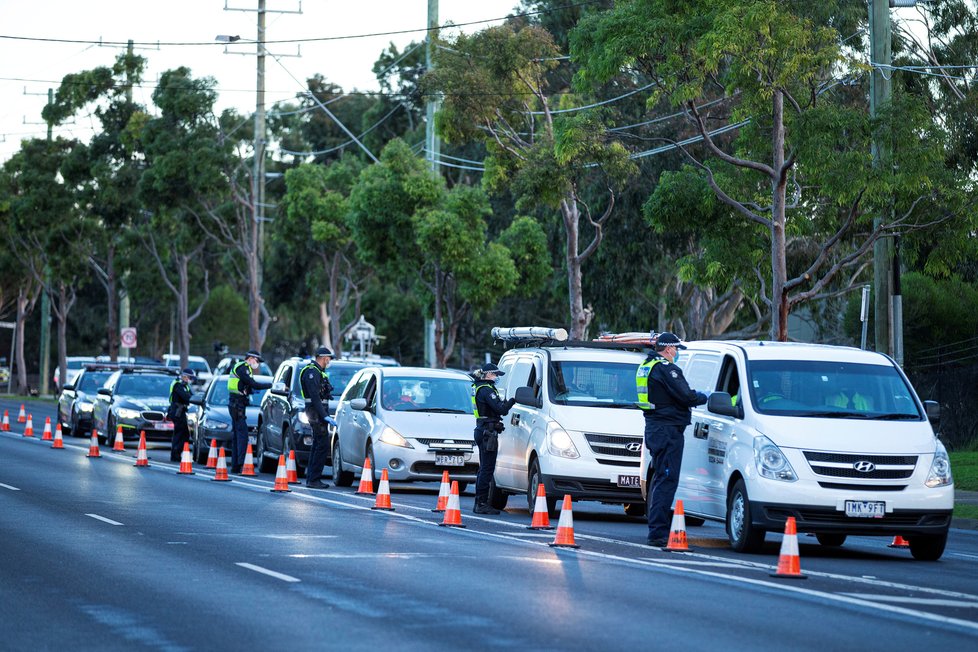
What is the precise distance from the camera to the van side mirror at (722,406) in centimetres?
1520

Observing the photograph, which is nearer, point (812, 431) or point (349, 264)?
point (812, 431)

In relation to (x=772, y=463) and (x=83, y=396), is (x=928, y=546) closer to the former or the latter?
(x=772, y=463)

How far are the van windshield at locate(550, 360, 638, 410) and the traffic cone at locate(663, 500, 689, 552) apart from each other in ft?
13.4

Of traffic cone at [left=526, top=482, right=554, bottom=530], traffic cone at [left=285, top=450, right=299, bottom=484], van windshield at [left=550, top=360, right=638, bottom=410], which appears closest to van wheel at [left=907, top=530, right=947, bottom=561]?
traffic cone at [left=526, top=482, right=554, bottom=530]

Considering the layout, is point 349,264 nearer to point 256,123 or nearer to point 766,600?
point 256,123

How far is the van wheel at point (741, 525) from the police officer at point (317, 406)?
29.6ft

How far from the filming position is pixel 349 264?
184ft

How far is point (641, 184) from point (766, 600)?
29308 mm

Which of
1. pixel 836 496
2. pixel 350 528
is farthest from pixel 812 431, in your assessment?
pixel 350 528

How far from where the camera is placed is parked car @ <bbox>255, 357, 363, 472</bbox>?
25406mm

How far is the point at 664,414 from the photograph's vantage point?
50.4 feet

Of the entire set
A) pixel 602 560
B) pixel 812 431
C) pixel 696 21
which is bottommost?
pixel 602 560

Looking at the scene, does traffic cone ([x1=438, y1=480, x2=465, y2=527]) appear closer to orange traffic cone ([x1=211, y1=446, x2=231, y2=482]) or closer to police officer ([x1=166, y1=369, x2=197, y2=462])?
orange traffic cone ([x1=211, y1=446, x2=231, y2=482])

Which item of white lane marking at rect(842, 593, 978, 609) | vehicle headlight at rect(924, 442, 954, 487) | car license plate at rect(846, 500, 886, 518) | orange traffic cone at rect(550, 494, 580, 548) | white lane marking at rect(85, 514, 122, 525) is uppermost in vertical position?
vehicle headlight at rect(924, 442, 954, 487)
